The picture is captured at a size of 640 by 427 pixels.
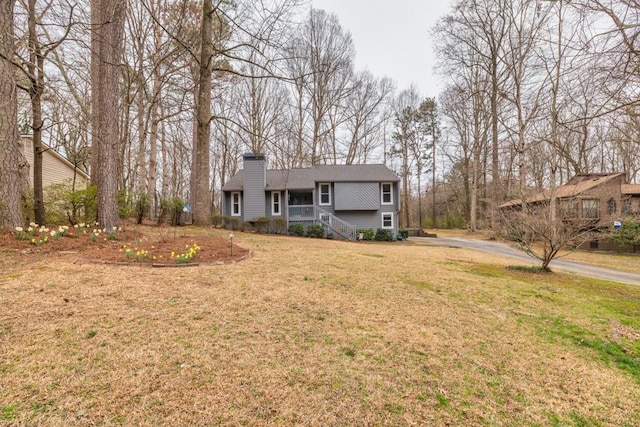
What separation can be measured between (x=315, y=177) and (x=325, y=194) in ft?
4.56

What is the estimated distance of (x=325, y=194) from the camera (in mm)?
18891

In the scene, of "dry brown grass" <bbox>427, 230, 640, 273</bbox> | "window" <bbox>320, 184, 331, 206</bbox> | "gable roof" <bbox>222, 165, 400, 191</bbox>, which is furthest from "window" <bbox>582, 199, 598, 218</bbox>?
"window" <bbox>320, 184, 331, 206</bbox>

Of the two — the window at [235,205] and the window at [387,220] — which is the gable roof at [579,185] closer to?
the window at [387,220]

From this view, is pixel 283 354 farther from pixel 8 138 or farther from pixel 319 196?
pixel 319 196

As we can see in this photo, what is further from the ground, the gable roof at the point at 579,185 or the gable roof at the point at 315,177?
the gable roof at the point at 315,177

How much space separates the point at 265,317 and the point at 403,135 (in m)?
32.5

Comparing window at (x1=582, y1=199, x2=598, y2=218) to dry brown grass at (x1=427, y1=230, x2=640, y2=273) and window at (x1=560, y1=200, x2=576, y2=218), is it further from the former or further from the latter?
window at (x1=560, y1=200, x2=576, y2=218)

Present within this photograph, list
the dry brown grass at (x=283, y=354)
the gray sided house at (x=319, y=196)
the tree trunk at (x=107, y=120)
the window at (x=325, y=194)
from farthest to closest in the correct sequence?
1. the window at (x=325, y=194)
2. the gray sided house at (x=319, y=196)
3. the tree trunk at (x=107, y=120)
4. the dry brown grass at (x=283, y=354)

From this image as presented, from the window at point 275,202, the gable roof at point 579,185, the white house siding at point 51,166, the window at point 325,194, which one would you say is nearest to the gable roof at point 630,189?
the gable roof at point 579,185

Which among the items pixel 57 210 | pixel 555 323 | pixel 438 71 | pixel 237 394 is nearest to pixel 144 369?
pixel 237 394

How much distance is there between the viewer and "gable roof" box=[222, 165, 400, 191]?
58.7 ft

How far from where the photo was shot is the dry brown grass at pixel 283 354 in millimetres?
1769

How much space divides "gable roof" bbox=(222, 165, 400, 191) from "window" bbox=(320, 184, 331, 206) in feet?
2.00

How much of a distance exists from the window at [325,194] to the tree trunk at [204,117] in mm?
8693
